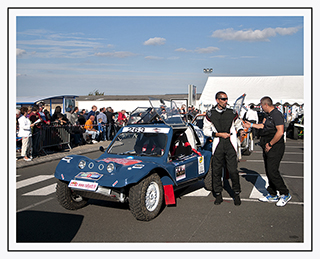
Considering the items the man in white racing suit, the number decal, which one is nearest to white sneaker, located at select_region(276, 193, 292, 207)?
the man in white racing suit

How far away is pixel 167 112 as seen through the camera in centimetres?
776

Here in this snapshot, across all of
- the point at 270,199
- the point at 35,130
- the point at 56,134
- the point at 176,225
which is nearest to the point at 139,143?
the point at 176,225

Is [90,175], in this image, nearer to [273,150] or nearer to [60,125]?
[273,150]

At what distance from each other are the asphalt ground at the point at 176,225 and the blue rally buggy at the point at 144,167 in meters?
0.34

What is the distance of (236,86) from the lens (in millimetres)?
39688

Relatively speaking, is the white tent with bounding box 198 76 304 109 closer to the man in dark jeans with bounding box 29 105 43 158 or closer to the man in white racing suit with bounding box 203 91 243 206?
the man in dark jeans with bounding box 29 105 43 158

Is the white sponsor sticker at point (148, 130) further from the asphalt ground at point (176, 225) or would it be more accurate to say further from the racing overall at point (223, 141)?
the asphalt ground at point (176, 225)

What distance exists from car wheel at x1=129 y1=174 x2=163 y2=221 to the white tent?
103 feet

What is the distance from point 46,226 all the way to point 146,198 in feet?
5.46

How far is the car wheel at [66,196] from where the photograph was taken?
19.9 ft

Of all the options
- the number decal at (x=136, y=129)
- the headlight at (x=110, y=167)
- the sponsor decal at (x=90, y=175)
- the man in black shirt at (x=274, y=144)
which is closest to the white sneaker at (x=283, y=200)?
the man in black shirt at (x=274, y=144)

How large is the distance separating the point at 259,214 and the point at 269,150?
1187 mm

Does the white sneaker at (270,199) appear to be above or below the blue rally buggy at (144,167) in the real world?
below
